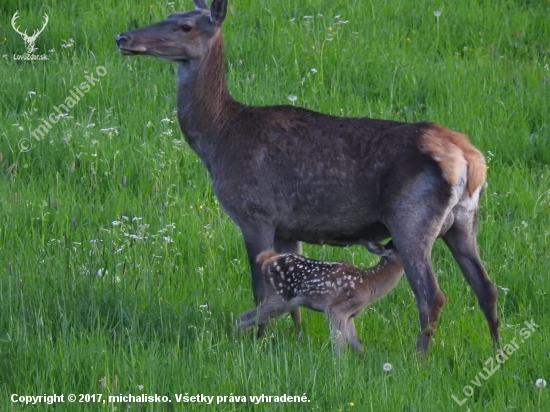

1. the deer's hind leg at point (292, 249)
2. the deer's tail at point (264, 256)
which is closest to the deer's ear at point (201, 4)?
the deer's hind leg at point (292, 249)

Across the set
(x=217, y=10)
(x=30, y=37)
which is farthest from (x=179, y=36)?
(x=30, y=37)

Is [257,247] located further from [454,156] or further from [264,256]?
[454,156]

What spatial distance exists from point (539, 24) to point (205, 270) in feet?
19.6

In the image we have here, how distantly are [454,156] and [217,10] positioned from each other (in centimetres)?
208

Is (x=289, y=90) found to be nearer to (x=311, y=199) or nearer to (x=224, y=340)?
(x=311, y=199)

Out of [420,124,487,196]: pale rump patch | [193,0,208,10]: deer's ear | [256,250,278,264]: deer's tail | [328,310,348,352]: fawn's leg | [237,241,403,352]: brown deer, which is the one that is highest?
[193,0,208,10]: deer's ear

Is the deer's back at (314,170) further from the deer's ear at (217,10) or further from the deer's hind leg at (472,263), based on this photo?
the deer's ear at (217,10)

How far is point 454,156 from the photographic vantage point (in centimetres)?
689

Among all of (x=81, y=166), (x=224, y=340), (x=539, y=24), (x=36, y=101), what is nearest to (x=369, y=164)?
(x=224, y=340)

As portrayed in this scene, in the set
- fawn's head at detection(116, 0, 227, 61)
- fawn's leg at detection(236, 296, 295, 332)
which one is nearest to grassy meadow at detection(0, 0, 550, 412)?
fawn's leg at detection(236, 296, 295, 332)

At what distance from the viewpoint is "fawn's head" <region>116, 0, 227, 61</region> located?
7695mm

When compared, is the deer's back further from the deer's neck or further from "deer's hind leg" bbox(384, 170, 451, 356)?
the deer's neck

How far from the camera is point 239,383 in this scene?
5.93 m

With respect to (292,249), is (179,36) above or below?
above
